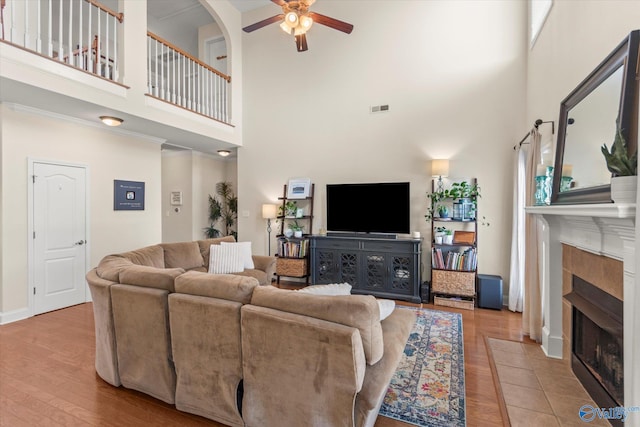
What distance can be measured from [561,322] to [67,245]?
19.6 feet

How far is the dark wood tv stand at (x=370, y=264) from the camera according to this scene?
438 cm

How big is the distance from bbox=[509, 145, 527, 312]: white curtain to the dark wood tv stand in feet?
3.94

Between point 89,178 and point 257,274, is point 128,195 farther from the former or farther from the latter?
point 257,274

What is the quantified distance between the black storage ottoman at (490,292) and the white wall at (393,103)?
1.06 ft

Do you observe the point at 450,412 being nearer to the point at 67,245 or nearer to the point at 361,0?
the point at 67,245

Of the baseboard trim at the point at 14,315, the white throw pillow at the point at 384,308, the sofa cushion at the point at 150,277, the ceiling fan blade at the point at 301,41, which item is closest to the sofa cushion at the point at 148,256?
the sofa cushion at the point at 150,277

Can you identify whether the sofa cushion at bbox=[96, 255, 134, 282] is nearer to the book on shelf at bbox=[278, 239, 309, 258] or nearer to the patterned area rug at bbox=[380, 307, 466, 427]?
the patterned area rug at bbox=[380, 307, 466, 427]

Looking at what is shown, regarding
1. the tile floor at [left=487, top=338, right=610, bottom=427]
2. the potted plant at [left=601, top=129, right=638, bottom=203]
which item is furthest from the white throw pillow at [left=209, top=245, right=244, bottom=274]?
the potted plant at [left=601, top=129, right=638, bottom=203]

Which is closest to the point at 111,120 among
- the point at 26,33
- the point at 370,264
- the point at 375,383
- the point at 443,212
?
the point at 26,33

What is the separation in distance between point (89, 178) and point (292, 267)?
134 inches

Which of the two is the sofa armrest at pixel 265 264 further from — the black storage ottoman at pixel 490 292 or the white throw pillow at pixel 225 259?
the black storage ottoman at pixel 490 292

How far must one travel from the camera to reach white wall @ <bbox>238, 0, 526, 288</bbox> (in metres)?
4.30

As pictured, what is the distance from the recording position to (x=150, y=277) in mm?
2137

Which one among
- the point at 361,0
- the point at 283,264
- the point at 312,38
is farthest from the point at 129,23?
the point at 283,264
